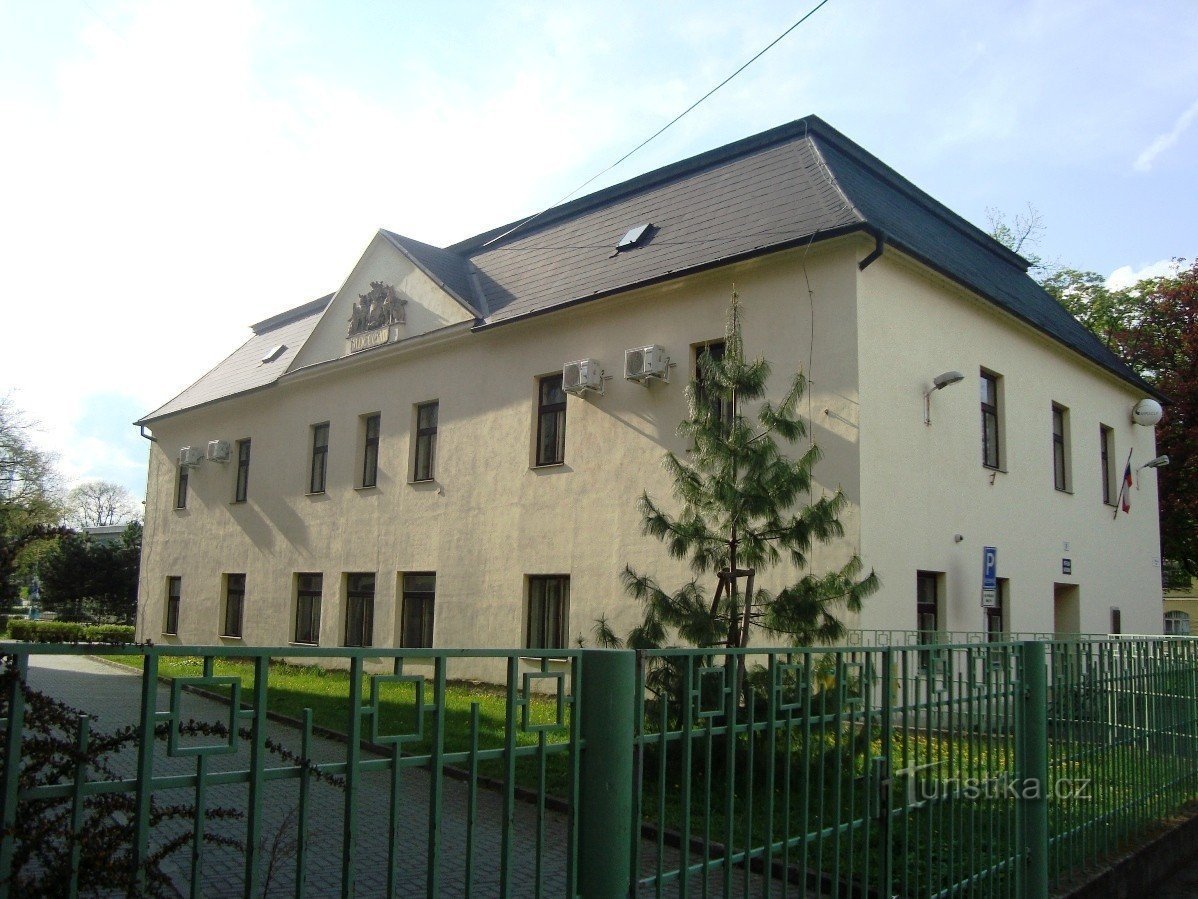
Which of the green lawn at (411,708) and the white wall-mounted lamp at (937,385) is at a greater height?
the white wall-mounted lamp at (937,385)

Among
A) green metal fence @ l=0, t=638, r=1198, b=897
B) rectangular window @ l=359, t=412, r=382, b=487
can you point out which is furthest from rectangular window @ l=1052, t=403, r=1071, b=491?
rectangular window @ l=359, t=412, r=382, b=487

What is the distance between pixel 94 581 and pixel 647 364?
109ft

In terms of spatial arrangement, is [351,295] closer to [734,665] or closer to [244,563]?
[244,563]

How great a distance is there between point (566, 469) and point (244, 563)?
11.2 meters

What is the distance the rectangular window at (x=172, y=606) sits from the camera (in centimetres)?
2689

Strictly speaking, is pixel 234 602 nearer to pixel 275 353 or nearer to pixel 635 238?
pixel 275 353

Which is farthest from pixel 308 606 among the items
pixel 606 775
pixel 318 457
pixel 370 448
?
pixel 606 775

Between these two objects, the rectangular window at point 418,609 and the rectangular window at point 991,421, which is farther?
the rectangular window at point 418,609

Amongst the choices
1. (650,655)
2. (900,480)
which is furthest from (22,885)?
(900,480)

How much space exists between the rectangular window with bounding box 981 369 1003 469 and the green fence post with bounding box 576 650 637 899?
13822 millimetres

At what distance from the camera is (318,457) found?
22203 mm

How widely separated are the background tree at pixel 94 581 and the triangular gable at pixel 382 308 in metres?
21.6

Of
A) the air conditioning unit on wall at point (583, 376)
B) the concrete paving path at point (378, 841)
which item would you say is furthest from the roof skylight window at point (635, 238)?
the concrete paving path at point (378, 841)

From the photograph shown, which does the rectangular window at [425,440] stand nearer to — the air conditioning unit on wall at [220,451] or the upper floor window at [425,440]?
the upper floor window at [425,440]
